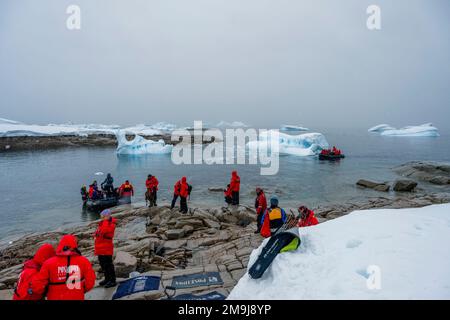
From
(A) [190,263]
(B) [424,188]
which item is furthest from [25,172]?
(B) [424,188]

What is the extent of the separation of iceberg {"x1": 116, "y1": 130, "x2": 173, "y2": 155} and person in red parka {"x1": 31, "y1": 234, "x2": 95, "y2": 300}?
35.2 meters

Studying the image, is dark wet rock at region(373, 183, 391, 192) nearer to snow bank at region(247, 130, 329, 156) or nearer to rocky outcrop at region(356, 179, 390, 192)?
rocky outcrop at region(356, 179, 390, 192)

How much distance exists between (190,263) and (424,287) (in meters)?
4.86

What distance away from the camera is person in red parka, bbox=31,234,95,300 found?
9.09ft

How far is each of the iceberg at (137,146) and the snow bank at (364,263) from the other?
3445cm

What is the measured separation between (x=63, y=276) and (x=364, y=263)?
12.0 ft

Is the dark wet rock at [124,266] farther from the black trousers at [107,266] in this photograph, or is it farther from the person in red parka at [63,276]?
the person in red parka at [63,276]

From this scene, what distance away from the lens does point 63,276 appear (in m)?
2.84

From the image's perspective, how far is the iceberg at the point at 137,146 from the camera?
36.0 metres

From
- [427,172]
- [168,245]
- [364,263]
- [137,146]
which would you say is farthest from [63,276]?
[137,146]

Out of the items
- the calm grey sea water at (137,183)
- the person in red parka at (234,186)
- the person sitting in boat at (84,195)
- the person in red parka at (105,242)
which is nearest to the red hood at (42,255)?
the person in red parka at (105,242)

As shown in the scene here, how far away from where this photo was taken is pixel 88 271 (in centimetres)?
300

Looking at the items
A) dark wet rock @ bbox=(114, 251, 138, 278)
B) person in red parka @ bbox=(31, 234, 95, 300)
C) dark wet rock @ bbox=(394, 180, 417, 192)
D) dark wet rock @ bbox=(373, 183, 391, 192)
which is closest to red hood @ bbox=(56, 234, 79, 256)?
person in red parka @ bbox=(31, 234, 95, 300)
